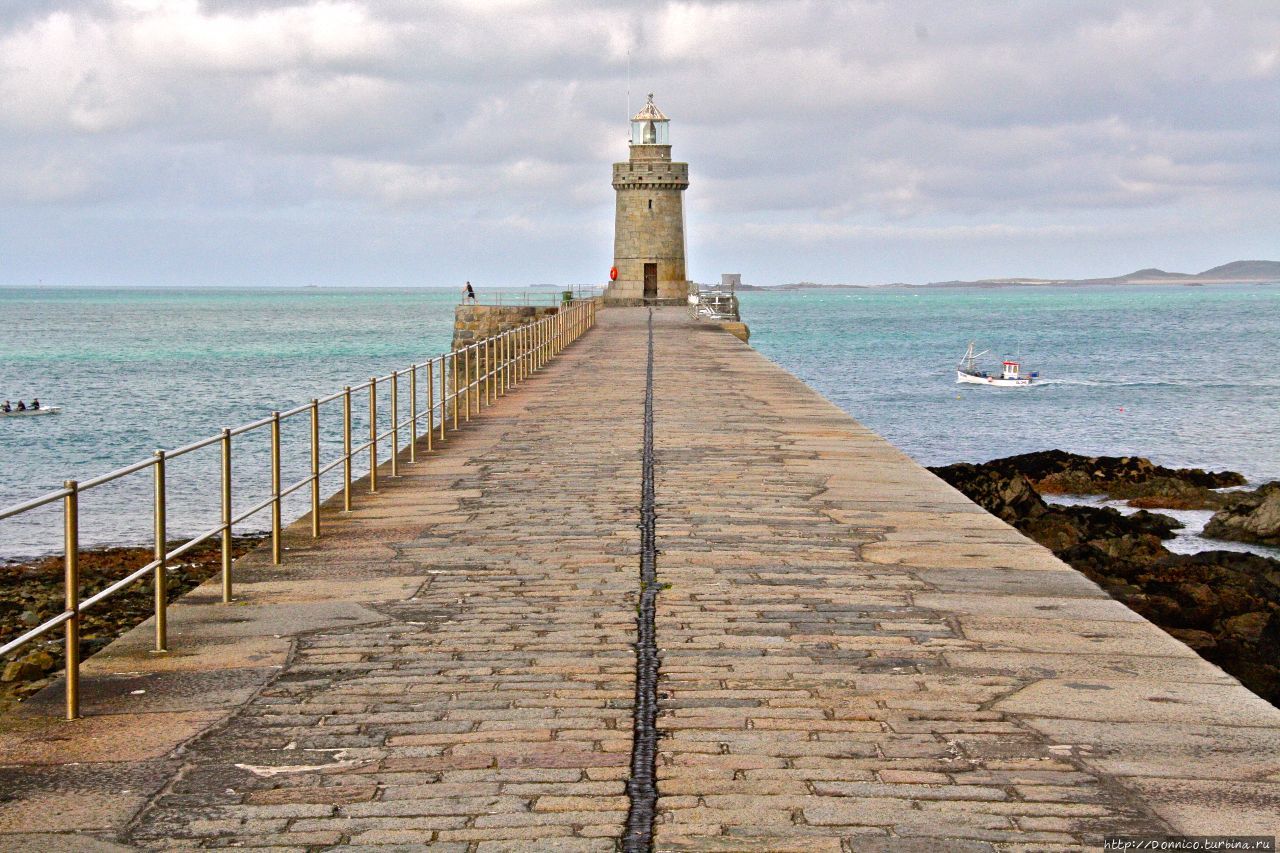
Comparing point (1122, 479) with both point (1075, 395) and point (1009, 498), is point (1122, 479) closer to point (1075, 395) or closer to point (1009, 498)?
point (1009, 498)

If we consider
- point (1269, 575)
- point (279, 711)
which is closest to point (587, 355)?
point (1269, 575)

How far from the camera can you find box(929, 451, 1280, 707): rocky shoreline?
1163 cm

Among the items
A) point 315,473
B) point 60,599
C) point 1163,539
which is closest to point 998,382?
point 1163,539

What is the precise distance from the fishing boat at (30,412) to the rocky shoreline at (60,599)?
26902 mm

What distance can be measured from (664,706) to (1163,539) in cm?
1722

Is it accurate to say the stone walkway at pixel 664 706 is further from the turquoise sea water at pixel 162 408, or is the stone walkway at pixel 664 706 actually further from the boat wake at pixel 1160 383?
the boat wake at pixel 1160 383

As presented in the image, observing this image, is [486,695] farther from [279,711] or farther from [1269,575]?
[1269,575]

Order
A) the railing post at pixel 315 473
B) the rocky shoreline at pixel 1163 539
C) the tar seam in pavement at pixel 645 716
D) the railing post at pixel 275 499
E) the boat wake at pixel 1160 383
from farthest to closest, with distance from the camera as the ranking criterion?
the boat wake at pixel 1160 383 → the rocky shoreline at pixel 1163 539 → the railing post at pixel 315 473 → the railing post at pixel 275 499 → the tar seam in pavement at pixel 645 716

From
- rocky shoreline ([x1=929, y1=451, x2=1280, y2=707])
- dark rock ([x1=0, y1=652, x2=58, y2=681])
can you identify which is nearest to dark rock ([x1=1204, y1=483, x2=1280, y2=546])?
rocky shoreline ([x1=929, y1=451, x2=1280, y2=707])

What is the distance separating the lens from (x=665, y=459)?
539 inches

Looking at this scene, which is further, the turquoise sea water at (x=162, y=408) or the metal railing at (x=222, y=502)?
the turquoise sea water at (x=162, y=408)

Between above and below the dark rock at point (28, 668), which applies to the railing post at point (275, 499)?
above

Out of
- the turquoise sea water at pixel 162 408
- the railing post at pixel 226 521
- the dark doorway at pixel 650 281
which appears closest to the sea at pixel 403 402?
the turquoise sea water at pixel 162 408

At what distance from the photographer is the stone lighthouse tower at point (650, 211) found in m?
61.4
